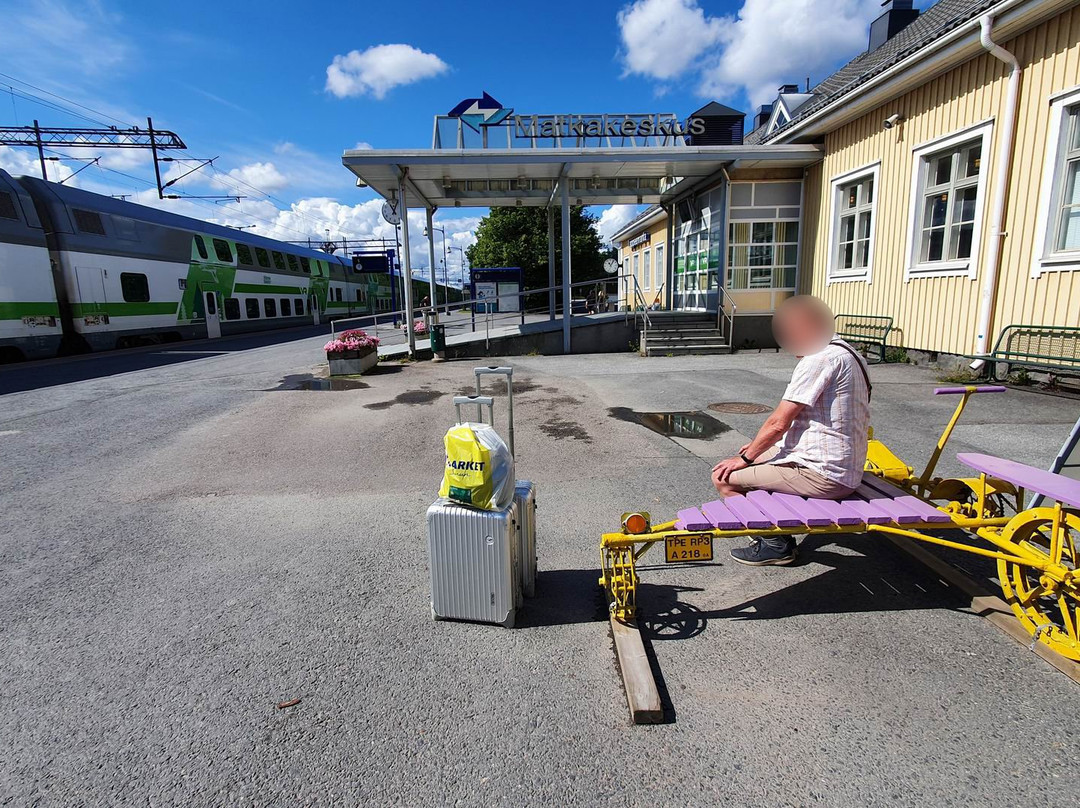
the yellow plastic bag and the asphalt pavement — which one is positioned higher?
the yellow plastic bag

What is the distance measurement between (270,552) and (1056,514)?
451 cm

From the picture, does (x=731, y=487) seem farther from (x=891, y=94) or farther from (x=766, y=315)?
(x=766, y=315)

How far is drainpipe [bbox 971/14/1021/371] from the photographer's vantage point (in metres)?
8.55

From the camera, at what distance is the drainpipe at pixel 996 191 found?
8.55 m

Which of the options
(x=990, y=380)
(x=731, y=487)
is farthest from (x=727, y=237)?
(x=731, y=487)

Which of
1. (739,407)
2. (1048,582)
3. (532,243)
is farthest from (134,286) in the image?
(532,243)

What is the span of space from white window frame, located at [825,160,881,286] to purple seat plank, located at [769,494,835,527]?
36.9ft

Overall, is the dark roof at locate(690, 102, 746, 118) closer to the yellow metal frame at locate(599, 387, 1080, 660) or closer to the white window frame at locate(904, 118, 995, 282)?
the white window frame at locate(904, 118, 995, 282)

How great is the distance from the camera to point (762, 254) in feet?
49.8

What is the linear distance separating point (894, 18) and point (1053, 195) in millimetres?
14032

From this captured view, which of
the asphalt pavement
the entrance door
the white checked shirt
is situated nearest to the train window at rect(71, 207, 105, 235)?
the entrance door

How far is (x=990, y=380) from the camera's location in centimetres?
909

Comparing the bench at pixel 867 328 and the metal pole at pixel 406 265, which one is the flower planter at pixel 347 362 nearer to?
the metal pole at pixel 406 265

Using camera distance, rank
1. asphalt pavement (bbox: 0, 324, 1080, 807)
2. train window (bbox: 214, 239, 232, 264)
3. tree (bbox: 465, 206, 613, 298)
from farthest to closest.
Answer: tree (bbox: 465, 206, 613, 298) → train window (bbox: 214, 239, 232, 264) → asphalt pavement (bbox: 0, 324, 1080, 807)
